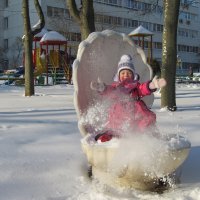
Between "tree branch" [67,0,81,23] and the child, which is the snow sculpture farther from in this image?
"tree branch" [67,0,81,23]

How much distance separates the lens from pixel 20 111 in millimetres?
8047

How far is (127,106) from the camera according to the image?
3.89 metres

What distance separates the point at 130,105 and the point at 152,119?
25cm

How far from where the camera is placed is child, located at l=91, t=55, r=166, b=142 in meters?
3.79

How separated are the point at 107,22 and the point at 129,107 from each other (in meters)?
46.9

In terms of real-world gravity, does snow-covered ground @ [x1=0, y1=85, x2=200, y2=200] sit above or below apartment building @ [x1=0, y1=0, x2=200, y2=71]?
below

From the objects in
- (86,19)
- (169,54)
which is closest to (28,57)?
(86,19)

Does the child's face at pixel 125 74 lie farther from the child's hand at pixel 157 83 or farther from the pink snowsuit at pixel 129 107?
the child's hand at pixel 157 83

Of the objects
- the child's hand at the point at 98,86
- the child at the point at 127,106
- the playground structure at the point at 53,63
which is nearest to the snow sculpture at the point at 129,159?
the child at the point at 127,106

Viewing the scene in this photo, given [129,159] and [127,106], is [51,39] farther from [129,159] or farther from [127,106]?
[129,159]

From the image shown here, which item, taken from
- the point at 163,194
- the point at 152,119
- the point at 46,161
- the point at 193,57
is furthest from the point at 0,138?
the point at 193,57

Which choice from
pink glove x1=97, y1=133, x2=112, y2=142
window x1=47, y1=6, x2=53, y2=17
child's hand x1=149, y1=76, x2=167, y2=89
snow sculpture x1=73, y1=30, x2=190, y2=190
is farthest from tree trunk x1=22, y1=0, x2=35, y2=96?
window x1=47, y1=6, x2=53, y2=17

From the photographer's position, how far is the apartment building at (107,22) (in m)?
45.1

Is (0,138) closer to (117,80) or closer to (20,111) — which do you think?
(117,80)
